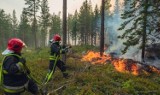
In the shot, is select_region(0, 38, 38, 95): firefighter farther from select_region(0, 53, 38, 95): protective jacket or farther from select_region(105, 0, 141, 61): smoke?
select_region(105, 0, 141, 61): smoke

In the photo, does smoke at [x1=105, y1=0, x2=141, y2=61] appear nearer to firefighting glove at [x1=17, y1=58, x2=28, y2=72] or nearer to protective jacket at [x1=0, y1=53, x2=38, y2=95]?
protective jacket at [x1=0, y1=53, x2=38, y2=95]

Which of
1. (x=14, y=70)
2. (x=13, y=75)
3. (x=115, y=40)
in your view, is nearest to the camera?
(x=14, y=70)

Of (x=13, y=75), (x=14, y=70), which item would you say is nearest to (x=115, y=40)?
(x=13, y=75)

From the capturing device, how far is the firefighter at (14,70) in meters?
6.07

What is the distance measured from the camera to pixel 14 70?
6020 millimetres

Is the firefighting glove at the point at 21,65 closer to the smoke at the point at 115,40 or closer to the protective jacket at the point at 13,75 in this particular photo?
the protective jacket at the point at 13,75

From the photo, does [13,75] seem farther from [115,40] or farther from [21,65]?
[115,40]

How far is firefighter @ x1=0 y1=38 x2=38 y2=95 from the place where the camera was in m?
6.07

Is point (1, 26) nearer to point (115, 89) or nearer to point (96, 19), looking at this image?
point (96, 19)

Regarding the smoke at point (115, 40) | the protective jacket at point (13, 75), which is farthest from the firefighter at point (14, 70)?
the smoke at point (115, 40)

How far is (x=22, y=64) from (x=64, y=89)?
6092 millimetres

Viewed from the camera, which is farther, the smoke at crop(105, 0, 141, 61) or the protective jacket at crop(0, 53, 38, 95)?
the smoke at crop(105, 0, 141, 61)

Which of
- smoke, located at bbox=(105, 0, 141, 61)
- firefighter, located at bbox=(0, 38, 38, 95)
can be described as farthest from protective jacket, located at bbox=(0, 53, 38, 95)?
smoke, located at bbox=(105, 0, 141, 61)

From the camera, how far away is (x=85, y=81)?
1309 cm
